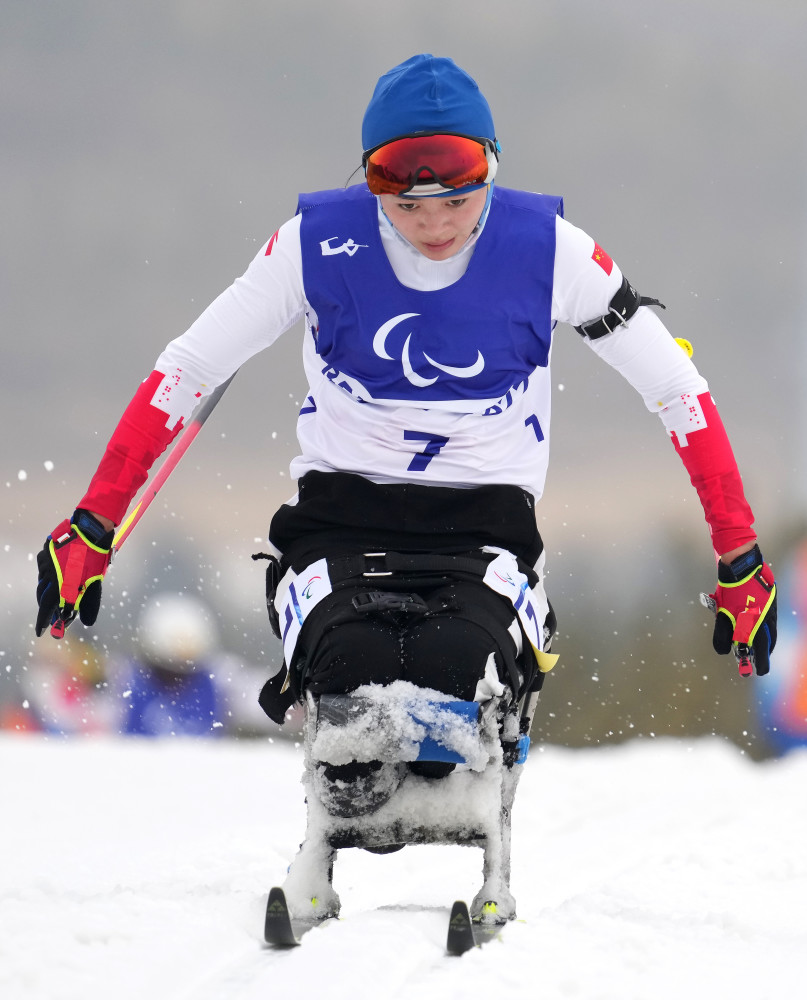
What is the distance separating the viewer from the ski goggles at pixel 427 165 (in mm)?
2635

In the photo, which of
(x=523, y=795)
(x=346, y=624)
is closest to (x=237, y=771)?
(x=523, y=795)

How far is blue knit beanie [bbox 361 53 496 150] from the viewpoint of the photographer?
2.70 meters

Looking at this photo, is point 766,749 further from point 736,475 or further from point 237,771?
point 736,475

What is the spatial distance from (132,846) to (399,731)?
236 centimetres

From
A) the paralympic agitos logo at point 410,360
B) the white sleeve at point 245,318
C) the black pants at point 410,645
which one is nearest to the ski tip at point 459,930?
the black pants at point 410,645

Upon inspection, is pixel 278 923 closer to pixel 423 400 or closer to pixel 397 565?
pixel 397 565

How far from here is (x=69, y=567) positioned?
2.96m

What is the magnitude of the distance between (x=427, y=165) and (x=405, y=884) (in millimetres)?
2471

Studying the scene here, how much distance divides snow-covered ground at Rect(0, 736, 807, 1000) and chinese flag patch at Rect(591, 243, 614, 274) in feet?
5.38

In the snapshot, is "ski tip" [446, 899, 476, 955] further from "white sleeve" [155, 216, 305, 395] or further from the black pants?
"white sleeve" [155, 216, 305, 395]

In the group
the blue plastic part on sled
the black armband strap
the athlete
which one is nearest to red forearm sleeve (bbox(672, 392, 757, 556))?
the athlete

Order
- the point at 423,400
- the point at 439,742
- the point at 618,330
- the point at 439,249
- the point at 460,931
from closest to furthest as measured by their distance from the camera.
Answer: the point at 460,931 < the point at 439,742 < the point at 439,249 < the point at 423,400 < the point at 618,330

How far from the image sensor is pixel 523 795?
593 cm

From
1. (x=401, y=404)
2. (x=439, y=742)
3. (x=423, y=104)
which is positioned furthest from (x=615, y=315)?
(x=439, y=742)
